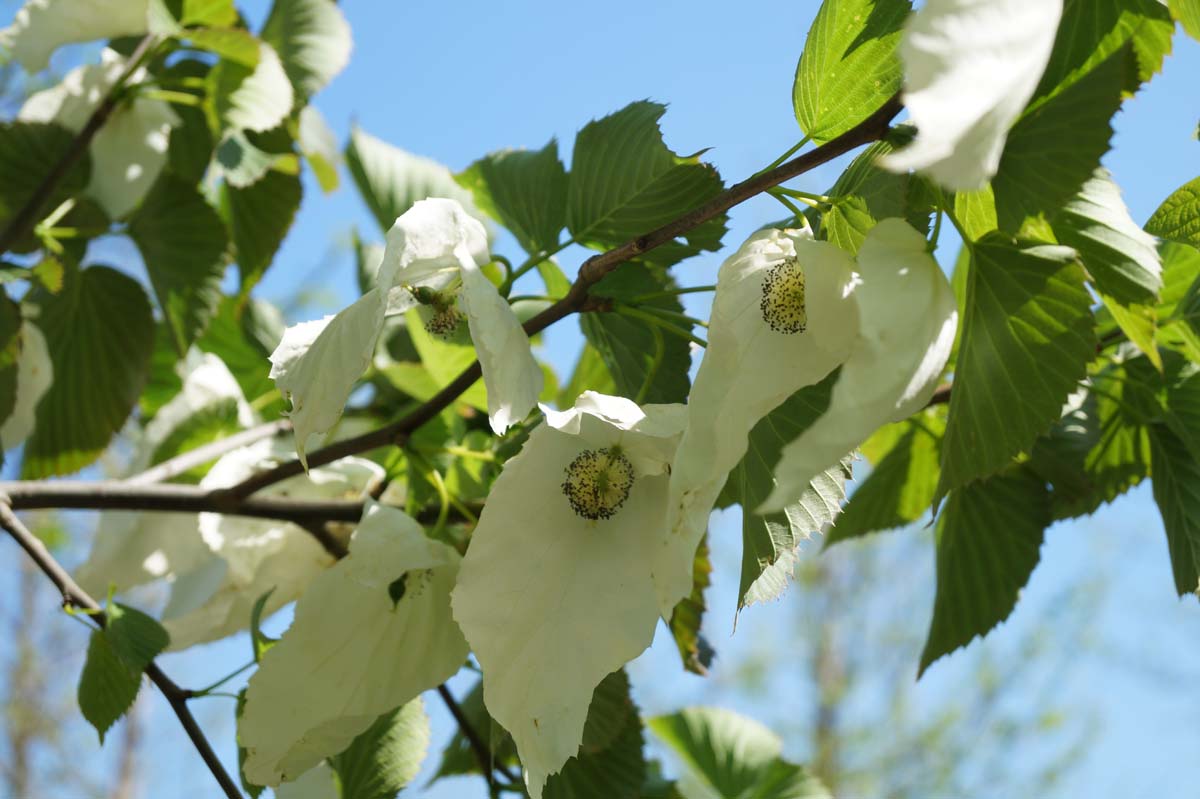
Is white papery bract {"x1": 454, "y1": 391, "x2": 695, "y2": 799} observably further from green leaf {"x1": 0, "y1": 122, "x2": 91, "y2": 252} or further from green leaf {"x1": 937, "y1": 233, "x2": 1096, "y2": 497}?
green leaf {"x1": 0, "y1": 122, "x2": 91, "y2": 252}

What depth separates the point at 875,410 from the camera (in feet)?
0.88

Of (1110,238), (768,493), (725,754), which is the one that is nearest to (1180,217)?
(1110,238)

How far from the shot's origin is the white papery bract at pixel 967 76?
223 mm

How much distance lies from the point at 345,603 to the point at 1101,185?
12.7 inches

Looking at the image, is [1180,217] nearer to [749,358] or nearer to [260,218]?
→ [749,358]

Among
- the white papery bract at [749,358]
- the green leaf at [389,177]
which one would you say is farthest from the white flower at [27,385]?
the white papery bract at [749,358]

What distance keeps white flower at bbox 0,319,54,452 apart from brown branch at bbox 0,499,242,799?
0.24 m

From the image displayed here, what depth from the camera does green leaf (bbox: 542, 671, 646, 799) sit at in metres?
0.56

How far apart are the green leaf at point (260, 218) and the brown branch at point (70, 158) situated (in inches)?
4.5

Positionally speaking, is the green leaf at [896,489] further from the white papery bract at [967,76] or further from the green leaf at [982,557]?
the white papery bract at [967,76]

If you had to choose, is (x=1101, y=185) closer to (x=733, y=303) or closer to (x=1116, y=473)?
(x=733, y=303)

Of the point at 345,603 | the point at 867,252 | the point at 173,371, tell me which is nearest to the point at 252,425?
the point at 173,371

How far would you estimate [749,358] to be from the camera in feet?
1.08

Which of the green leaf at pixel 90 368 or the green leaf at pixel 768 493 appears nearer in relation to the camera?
the green leaf at pixel 768 493
